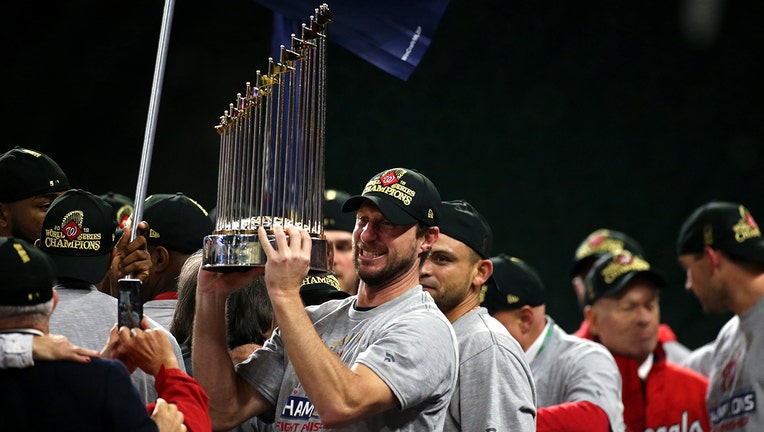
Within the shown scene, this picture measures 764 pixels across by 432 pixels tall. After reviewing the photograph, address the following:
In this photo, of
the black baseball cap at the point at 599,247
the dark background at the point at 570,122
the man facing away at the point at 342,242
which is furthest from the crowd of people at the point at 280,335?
the dark background at the point at 570,122

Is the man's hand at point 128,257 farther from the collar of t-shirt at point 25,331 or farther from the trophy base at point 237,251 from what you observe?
the collar of t-shirt at point 25,331

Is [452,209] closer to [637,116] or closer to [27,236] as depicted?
[27,236]

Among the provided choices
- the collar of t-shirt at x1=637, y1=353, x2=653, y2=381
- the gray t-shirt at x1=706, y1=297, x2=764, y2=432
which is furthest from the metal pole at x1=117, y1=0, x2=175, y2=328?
the collar of t-shirt at x1=637, y1=353, x2=653, y2=381

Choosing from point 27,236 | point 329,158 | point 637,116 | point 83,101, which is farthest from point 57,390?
point 637,116

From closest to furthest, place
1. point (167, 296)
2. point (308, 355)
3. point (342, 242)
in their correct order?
point (308, 355) → point (167, 296) → point (342, 242)

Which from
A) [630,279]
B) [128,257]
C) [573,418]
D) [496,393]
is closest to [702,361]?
[630,279]

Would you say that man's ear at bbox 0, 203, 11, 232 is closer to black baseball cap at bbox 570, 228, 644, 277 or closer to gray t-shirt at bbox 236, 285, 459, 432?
gray t-shirt at bbox 236, 285, 459, 432

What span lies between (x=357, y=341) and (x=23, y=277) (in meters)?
0.91

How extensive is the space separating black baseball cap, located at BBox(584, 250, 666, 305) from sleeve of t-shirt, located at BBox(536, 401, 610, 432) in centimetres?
108

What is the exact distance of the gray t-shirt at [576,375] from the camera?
12.7ft

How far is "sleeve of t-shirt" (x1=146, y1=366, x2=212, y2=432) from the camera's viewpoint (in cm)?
228

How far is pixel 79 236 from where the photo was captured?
273 cm

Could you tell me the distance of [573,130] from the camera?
293 inches

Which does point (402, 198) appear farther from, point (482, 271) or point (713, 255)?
point (713, 255)
